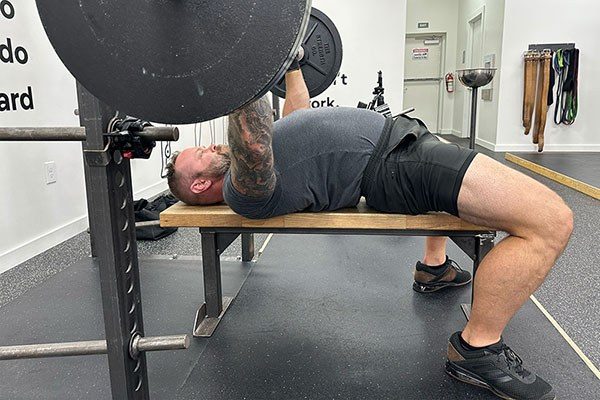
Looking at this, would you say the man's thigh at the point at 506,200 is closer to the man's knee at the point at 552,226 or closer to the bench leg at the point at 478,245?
the man's knee at the point at 552,226

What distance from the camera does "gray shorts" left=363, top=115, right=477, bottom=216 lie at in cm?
143

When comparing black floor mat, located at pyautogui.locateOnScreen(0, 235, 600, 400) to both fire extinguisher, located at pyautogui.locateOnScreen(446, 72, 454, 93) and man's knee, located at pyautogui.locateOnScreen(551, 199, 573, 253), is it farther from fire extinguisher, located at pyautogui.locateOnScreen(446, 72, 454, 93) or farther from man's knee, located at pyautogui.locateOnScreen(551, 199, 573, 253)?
fire extinguisher, located at pyautogui.locateOnScreen(446, 72, 454, 93)

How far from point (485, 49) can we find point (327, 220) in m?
6.98

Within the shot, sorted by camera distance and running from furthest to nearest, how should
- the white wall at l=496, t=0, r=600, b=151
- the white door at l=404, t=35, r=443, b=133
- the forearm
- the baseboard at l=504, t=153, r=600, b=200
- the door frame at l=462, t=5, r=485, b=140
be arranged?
1. the white door at l=404, t=35, r=443, b=133
2. the door frame at l=462, t=5, r=485, b=140
3. the white wall at l=496, t=0, r=600, b=151
4. the baseboard at l=504, t=153, r=600, b=200
5. the forearm

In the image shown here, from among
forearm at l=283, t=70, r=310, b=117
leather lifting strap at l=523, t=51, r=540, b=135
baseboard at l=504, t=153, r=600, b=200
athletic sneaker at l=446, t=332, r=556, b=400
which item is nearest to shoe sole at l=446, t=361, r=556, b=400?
athletic sneaker at l=446, t=332, r=556, b=400

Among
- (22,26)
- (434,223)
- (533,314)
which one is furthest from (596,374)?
(22,26)

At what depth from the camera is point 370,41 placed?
5.59 metres

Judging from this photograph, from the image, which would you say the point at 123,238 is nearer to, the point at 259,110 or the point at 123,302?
the point at 123,302

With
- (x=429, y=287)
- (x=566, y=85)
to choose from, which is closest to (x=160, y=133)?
(x=429, y=287)

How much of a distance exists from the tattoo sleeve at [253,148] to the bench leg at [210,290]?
0.45 meters

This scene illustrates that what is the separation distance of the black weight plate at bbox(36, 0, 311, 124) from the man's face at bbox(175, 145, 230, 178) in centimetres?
89

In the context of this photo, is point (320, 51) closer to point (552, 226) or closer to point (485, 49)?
point (552, 226)

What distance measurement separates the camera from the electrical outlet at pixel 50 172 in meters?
2.77

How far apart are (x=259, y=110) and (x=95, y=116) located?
0.37m
